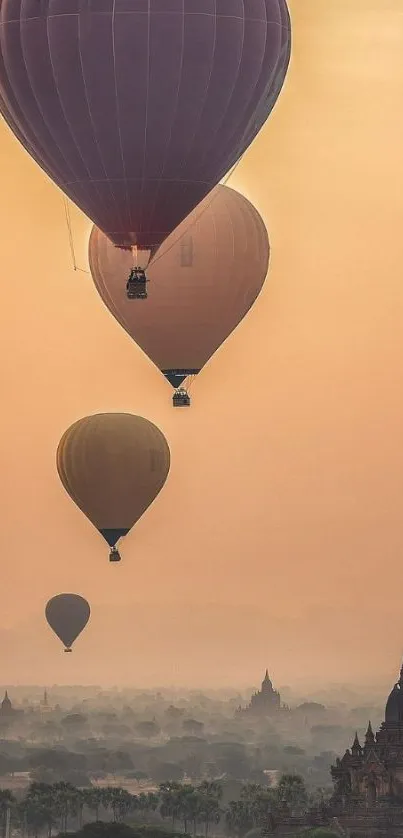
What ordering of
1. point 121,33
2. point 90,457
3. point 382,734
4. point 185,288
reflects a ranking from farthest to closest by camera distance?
1. point 382,734
2. point 90,457
3. point 185,288
4. point 121,33

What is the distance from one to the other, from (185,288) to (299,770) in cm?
3707

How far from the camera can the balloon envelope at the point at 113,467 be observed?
34469 millimetres

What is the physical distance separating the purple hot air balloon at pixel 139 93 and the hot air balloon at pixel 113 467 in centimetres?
967

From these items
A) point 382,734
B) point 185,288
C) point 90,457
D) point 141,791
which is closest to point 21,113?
point 185,288

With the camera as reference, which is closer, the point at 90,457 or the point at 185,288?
the point at 185,288

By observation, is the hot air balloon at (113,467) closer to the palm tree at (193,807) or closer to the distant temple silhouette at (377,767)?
the distant temple silhouette at (377,767)

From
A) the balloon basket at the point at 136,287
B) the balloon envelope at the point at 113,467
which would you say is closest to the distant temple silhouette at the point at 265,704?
the balloon envelope at the point at 113,467

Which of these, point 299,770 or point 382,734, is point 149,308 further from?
point 299,770

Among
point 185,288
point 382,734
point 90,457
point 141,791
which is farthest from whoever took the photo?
point 141,791

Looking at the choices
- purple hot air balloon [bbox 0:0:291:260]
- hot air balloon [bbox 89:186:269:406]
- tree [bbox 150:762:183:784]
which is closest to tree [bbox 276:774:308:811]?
tree [bbox 150:762:183:784]

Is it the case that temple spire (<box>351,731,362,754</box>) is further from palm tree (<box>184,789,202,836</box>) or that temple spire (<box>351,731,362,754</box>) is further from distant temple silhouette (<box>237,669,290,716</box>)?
palm tree (<box>184,789,202,836</box>)

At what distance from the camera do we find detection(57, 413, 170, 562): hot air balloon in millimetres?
34469

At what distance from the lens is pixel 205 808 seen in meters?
65.6

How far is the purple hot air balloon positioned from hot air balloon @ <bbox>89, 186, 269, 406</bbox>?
432cm
